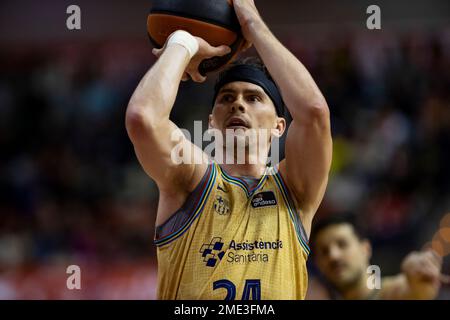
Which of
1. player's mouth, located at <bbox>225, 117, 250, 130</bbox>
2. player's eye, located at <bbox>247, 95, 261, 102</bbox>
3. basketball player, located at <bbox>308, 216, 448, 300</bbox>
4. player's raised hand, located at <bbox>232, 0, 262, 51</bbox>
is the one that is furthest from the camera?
basketball player, located at <bbox>308, 216, 448, 300</bbox>

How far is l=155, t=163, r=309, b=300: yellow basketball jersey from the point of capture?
4070 mm

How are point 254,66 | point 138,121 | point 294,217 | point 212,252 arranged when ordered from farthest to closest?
point 254,66 < point 294,217 < point 212,252 < point 138,121

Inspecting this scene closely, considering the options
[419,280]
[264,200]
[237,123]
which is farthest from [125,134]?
[264,200]

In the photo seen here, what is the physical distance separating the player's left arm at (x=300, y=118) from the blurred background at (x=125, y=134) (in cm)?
444

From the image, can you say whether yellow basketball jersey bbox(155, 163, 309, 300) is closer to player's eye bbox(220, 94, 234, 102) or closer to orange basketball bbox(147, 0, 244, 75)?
player's eye bbox(220, 94, 234, 102)

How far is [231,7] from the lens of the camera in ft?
14.8

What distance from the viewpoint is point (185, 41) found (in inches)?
169

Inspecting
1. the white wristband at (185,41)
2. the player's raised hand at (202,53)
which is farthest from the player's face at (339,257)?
the white wristband at (185,41)

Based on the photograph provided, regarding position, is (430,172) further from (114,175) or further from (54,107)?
(54,107)

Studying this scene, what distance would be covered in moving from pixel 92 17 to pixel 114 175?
296 cm

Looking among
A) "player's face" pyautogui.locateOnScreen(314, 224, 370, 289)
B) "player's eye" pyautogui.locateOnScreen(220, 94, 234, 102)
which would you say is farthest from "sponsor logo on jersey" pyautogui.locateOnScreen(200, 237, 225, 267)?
"player's face" pyautogui.locateOnScreen(314, 224, 370, 289)

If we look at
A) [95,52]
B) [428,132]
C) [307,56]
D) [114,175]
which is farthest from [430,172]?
[95,52]

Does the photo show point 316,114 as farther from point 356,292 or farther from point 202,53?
point 356,292

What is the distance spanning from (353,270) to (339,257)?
0.65 ft
